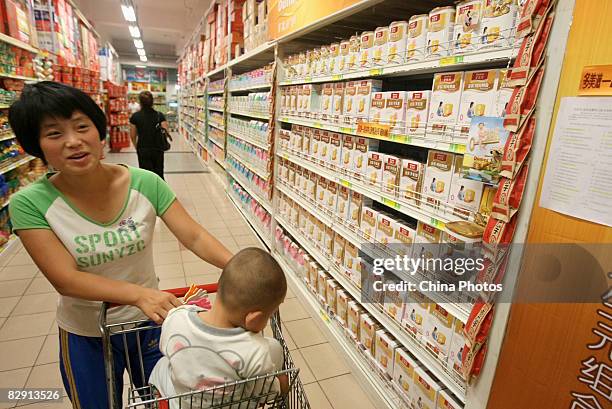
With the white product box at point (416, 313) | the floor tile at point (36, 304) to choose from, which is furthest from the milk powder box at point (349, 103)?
the floor tile at point (36, 304)

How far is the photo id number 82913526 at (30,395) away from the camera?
229 centimetres

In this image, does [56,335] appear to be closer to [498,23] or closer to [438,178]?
[438,178]

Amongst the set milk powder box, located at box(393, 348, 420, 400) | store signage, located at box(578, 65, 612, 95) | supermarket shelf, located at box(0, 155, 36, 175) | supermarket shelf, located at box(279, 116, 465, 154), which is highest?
store signage, located at box(578, 65, 612, 95)

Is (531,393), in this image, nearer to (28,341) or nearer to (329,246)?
(329,246)

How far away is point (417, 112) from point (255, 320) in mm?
1411

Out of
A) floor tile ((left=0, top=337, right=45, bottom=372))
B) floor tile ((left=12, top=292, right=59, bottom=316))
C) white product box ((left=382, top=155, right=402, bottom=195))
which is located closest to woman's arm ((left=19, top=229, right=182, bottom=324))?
white product box ((left=382, top=155, right=402, bottom=195))

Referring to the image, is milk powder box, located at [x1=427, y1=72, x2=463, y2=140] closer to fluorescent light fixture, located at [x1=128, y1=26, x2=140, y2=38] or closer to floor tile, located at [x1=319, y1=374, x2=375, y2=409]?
floor tile, located at [x1=319, y1=374, x2=375, y2=409]

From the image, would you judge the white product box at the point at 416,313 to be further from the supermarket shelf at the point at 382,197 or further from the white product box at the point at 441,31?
the white product box at the point at 441,31

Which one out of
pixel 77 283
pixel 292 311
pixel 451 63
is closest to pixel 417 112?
pixel 451 63

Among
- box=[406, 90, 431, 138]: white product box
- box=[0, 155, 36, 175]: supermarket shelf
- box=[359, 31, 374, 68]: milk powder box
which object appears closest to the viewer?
box=[406, 90, 431, 138]: white product box

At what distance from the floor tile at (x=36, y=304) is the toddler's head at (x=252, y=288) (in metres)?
3.08

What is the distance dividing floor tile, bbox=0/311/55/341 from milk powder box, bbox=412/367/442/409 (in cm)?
287

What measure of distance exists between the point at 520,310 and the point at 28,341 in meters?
3.36

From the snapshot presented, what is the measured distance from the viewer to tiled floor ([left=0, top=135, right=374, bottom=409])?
96.2 inches
